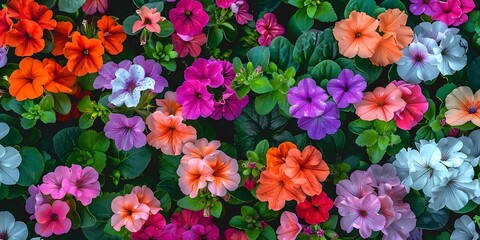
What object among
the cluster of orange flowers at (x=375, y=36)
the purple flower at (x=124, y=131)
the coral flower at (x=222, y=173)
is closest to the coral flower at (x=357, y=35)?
the cluster of orange flowers at (x=375, y=36)

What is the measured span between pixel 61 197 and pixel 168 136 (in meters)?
0.26

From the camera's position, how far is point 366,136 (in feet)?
4.63

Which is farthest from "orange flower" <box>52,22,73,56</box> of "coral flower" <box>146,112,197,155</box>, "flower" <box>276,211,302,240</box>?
"flower" <box>276,211,302,240</box>

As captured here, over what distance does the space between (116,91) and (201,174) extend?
256mm

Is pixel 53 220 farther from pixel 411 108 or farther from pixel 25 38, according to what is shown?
pixel 411 108

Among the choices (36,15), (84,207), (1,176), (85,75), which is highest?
(36,15)

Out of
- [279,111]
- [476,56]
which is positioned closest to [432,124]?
[476,56]

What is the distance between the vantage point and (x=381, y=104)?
139cm

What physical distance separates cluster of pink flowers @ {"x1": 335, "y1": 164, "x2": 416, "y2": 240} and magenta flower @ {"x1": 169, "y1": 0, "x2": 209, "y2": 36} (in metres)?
0.47

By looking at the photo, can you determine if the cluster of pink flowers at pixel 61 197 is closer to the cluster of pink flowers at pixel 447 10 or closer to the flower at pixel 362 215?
the flower at pixel 362 215

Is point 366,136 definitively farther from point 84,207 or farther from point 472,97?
point 84,207

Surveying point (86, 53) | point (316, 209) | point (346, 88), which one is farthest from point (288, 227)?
point (86, 53)

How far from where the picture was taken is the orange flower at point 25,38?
4.54 ft

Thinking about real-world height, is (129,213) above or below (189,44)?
below
